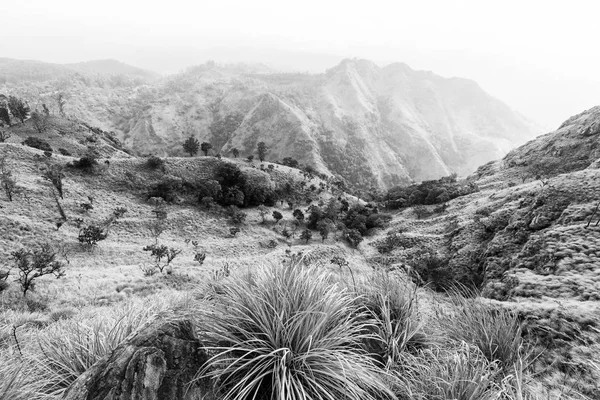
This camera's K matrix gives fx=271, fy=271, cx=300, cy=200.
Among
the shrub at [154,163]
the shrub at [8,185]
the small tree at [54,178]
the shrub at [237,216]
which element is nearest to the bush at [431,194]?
the shrub at [237,216]

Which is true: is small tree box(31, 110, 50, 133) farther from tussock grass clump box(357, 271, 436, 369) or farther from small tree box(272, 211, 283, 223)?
tussock grass clump box(357, 271, 436, 369)

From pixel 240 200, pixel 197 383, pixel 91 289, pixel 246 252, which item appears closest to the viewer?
pixel 197 383

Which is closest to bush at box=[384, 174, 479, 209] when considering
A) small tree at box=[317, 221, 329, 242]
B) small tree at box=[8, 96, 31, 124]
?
small tree at box=[317, 221, 329, 242]

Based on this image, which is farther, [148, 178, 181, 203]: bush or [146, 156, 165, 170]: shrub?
[146, 156, 165, 170]: shrub

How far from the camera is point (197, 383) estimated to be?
305 centimetres

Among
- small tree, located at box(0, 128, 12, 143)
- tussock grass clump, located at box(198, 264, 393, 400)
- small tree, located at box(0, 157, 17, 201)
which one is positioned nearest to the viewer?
tussock grass clump, located at box(198, 264, 393, 400)

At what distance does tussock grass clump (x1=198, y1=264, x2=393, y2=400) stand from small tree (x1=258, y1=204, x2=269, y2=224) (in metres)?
51.9

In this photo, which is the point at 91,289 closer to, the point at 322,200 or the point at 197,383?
the point at 197,383

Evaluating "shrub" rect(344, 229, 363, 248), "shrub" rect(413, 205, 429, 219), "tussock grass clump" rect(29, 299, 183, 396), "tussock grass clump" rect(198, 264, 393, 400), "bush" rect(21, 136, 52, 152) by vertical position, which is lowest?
"shrub" rect(344, 229, 363, 248)

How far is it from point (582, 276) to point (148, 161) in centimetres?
6485

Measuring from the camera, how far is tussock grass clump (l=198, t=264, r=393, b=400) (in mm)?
2895

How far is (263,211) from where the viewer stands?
5828 cm

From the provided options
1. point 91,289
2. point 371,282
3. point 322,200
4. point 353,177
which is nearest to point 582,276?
point 371,282

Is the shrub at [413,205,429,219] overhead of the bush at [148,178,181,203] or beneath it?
beneath
